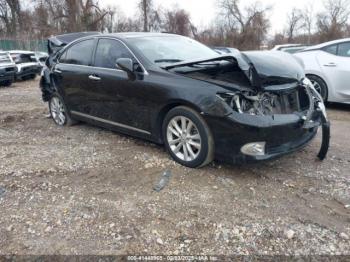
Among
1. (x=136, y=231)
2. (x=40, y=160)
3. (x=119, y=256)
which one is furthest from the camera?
(x=40, y=160)

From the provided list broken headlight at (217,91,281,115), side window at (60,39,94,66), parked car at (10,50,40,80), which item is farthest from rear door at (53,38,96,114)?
parked car at (10,50,40,80)

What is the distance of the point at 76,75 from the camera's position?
211 inches

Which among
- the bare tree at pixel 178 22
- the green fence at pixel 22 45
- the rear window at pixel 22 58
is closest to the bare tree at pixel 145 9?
the bare tree at pixel 178 22

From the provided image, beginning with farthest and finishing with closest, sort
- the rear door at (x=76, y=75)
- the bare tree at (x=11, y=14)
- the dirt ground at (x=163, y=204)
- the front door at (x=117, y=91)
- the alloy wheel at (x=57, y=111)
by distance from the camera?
the bare tree at (x=11, y=14), the alloy wheel at (x=57, y=111), the rear door at (x=76, y=75), the front door at (x=117, y=91), the dirt ground at (x=163, y=204)

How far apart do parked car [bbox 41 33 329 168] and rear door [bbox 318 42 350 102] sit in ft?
9.66

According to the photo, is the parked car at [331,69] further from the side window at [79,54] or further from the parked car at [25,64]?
the parked car at [25,64]

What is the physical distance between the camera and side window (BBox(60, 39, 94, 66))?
5.23 metres

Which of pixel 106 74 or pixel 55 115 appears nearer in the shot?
pixel 106 74

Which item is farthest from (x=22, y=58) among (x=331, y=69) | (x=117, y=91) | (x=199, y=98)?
(x=199, y=98)

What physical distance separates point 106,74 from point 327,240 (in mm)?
3379

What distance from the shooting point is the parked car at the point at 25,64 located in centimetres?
1362

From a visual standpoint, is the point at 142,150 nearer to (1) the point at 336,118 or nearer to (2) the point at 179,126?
(2) the point at 179,126

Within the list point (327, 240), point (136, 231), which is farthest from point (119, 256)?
point (327, 240)

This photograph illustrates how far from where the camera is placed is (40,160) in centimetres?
455
